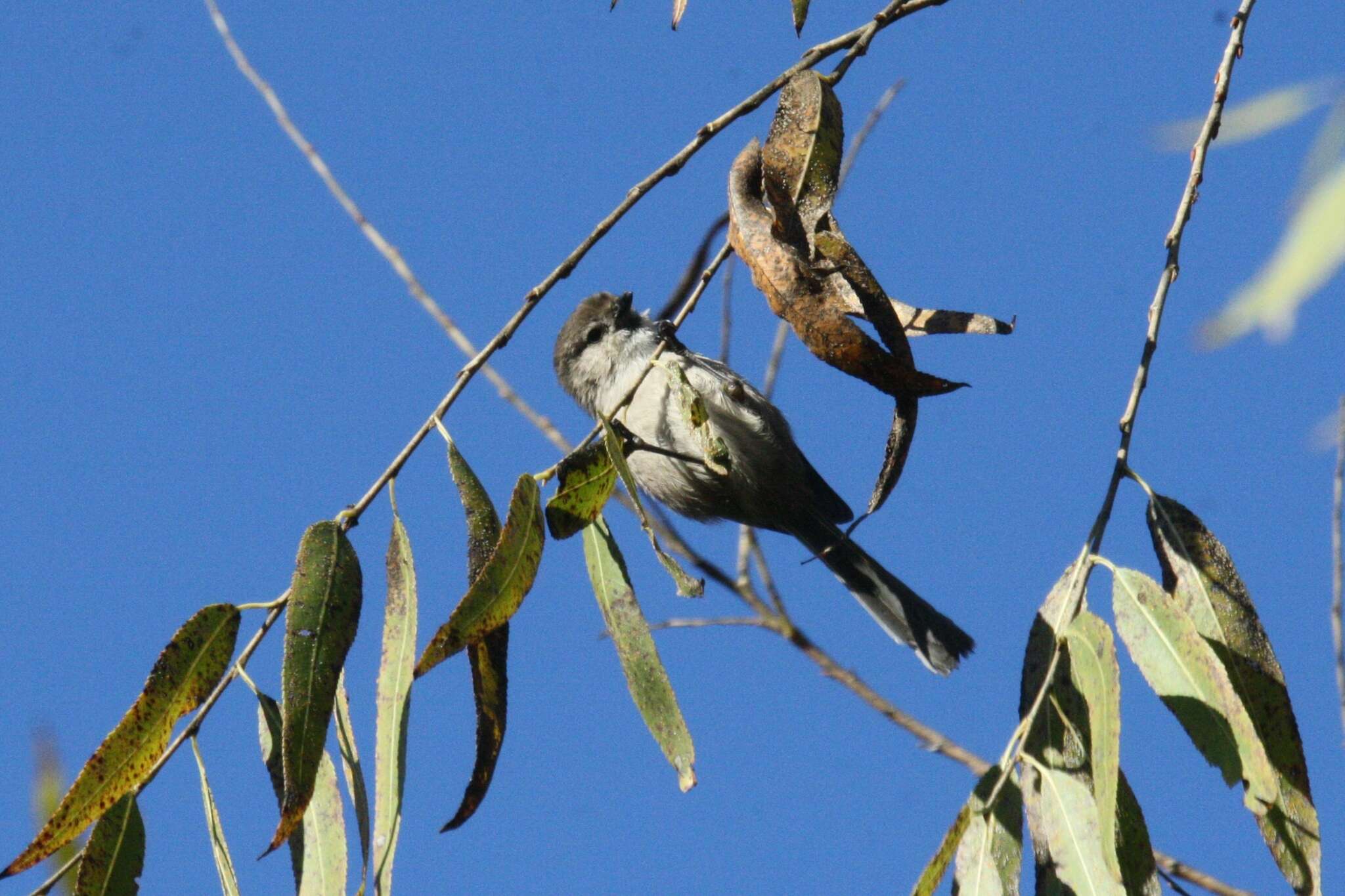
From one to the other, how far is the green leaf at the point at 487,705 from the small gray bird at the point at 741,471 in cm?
142

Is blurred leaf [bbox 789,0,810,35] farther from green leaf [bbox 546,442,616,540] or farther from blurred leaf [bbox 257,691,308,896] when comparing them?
blurred leaf [bbox 257,691,308,896]

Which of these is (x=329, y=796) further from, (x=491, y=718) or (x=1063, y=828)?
(x=1063, y=828)

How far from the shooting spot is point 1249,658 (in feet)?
6.57

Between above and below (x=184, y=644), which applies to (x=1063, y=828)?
below

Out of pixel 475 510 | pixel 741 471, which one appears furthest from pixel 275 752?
pixel 741 471

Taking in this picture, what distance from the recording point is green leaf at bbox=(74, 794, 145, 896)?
6.77 feet

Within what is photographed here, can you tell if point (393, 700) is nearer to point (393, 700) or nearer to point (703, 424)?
point (393, 700)

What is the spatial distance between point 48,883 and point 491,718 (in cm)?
70

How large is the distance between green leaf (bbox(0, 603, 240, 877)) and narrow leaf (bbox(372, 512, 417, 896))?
0.23 meters

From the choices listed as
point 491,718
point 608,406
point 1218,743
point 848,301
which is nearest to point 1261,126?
point 848,301

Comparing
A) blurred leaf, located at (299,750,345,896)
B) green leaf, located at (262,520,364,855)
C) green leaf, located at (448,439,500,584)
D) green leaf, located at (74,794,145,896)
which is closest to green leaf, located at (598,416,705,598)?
green leaf, located at (448,439,500,584)

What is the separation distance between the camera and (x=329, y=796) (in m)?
2.19

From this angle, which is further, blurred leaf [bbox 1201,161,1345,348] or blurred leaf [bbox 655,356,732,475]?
blurred leaf [bbox 655,356,732,475]

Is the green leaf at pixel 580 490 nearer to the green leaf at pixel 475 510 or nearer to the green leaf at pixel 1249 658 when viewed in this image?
the green leaf at pixel 475 510
